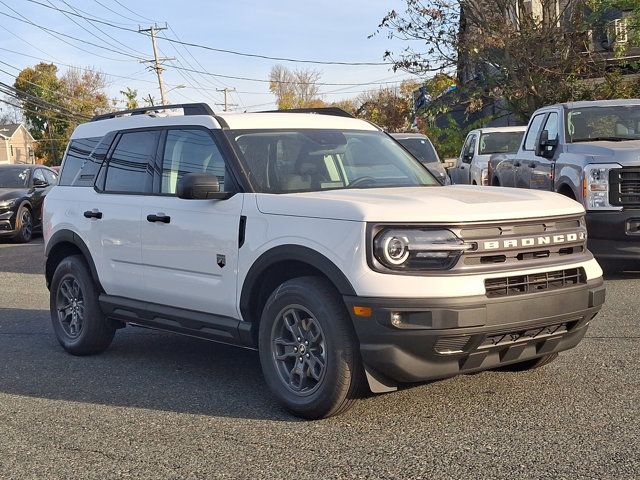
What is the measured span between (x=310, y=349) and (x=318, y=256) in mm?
573

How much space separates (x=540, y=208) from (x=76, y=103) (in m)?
77.5

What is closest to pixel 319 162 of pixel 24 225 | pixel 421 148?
pixel 421 148

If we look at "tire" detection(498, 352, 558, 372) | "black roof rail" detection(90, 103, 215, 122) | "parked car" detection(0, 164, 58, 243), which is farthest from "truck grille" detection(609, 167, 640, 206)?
"parked car" detection(0, 164, 58, 243)

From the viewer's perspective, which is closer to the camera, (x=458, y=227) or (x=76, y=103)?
(x=458, y=227)

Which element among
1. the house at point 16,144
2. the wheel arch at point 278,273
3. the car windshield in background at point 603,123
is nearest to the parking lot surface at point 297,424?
the wheel arch at point 278,273

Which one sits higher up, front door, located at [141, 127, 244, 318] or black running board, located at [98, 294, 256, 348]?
front door, located at [141, 127, 244, 318]

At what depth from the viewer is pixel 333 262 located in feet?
15.7

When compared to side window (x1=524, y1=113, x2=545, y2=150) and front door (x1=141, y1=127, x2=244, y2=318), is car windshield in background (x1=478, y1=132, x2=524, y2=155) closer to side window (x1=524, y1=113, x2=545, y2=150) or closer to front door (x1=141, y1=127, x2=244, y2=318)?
side window (x1=524, y1=113, x2=545, y2=150)

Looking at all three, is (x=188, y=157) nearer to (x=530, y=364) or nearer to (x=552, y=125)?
(x=530, y=364)

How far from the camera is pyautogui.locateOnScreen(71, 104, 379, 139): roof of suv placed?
605 cm

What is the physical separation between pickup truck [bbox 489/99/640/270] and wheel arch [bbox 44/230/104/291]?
17.8ft

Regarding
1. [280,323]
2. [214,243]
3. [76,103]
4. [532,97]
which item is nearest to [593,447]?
[280,323]

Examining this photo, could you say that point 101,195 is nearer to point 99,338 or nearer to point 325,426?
point 99,338

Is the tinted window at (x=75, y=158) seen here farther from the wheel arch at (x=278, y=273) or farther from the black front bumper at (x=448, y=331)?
the black front bumper at (x=448, y=331)
